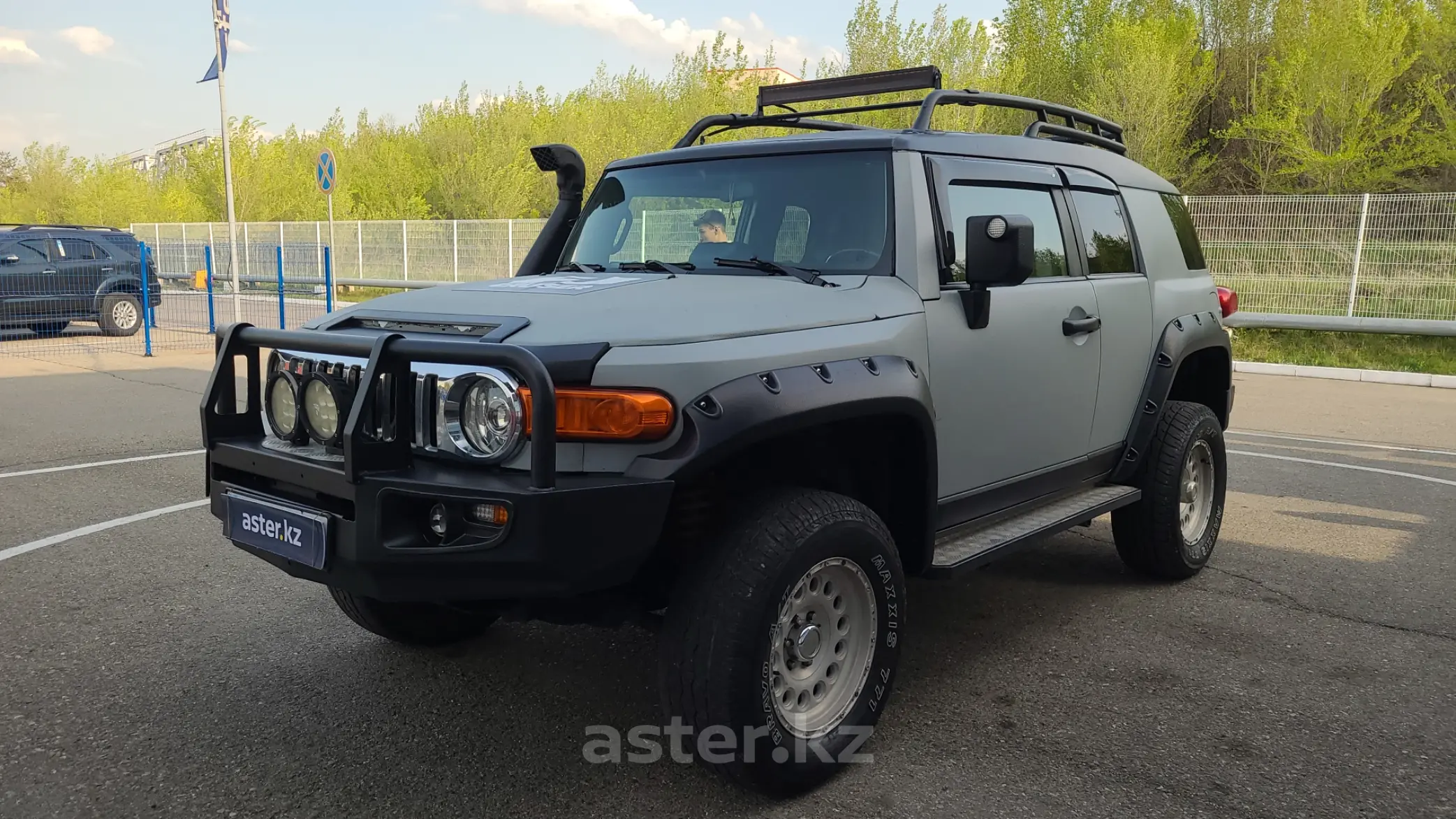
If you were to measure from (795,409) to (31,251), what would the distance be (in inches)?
696

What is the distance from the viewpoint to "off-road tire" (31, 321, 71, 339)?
53.1ft

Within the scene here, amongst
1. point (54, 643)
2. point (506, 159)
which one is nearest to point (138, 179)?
point (506, 159)

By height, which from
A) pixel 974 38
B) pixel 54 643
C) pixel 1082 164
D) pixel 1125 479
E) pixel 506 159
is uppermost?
pixel 974 38

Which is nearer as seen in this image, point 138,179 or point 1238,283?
point 1238,283

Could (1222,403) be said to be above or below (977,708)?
above

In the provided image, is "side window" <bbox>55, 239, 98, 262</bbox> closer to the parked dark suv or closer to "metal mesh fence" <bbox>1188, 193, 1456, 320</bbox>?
the parked dark suv

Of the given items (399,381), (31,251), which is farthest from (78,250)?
(399,381)

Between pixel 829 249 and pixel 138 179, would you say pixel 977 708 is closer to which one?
pixel 829 249

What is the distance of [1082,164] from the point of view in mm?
4648

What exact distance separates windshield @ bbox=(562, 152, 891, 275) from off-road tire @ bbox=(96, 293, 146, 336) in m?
16.0

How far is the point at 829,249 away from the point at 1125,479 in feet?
6.90

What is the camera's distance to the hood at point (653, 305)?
2.84 m

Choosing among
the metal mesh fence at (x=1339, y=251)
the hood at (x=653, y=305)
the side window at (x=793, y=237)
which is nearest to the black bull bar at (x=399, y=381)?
the hood at (x=653, y=305)

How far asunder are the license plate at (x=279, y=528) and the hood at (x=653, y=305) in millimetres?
653
